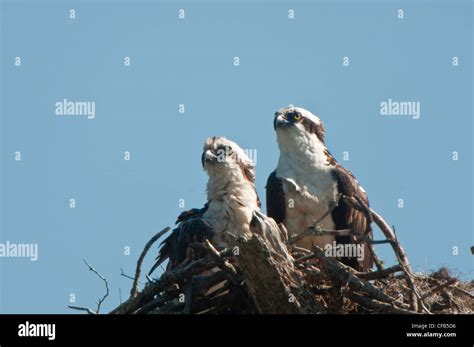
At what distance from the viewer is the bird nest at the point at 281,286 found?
10.7m

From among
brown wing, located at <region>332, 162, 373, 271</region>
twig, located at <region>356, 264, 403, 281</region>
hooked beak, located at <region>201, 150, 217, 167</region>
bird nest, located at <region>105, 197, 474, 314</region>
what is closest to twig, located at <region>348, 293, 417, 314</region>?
bird nest, located at <region>105, 197, 474, 314</region>

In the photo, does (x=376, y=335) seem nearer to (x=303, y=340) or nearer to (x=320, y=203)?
(x=303, y=340)

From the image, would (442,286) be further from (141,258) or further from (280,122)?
(280,122)

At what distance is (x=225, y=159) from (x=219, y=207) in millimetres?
531

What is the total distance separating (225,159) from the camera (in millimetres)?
13086

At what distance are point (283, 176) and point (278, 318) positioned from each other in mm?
3125

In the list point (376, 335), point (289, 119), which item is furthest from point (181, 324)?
point (289, 119)

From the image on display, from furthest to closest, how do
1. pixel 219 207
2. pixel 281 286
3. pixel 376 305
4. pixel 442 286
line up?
pixel 219 207, pixel 442 286, pixel 376 305, pixel 281 286

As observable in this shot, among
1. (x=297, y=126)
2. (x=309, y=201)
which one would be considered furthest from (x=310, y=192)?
(x=297, y=126)

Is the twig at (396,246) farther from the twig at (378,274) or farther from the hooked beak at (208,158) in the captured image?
the hooked beak at (208,158)

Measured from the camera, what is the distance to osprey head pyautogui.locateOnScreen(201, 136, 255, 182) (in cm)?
1306

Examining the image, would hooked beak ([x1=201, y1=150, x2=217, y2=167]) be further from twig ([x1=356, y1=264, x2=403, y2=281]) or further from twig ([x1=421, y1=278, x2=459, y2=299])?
twig ([x1=421, y1=278, x2=459, y2=299])

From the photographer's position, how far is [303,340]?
10305 millimetres

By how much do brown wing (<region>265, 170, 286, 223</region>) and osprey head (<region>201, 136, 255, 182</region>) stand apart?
0.27 meters
